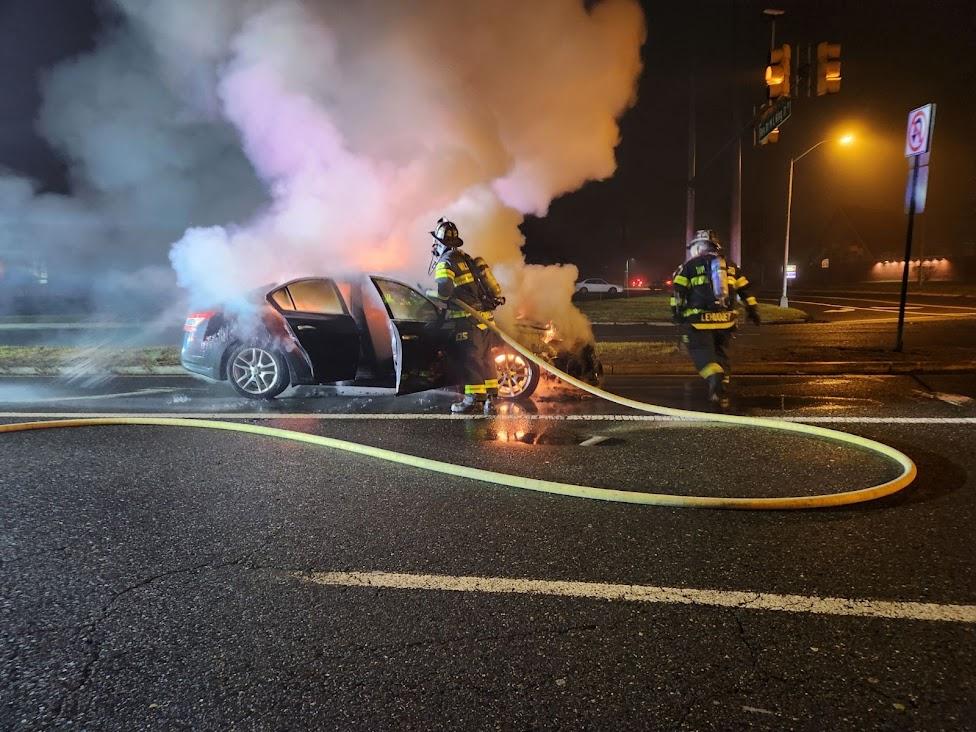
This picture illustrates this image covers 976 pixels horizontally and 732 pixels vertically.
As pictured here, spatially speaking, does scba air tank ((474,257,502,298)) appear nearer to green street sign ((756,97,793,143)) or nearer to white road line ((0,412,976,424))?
white road line ((0,412,976,424))

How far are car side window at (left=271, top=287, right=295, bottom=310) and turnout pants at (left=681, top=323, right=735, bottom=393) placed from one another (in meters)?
4.36

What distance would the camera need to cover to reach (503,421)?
6352 millimetres

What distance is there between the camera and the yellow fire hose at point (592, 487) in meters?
3.85

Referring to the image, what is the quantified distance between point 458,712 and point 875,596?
1.88m

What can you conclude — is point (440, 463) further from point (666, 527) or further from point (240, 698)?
point (240, 698)

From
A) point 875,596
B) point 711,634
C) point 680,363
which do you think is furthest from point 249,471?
point 680,363

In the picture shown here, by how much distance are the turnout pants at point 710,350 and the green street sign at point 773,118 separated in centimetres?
642

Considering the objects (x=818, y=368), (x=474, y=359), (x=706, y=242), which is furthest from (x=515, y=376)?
(x=818, y=368)

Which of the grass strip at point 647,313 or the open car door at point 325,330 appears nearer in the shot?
the open car door at point 325,330

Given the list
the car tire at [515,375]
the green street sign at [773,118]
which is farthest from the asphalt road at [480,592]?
the green street sign at [773,118]

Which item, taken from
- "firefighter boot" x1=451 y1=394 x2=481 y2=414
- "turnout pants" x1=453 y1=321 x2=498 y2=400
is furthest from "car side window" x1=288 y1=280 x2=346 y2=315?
"firefighter boot" x1=451 y1=394 x2=481 y2=414

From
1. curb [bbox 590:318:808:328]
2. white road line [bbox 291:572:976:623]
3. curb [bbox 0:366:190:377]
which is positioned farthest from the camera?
curb [bbox 590:318:808:328]

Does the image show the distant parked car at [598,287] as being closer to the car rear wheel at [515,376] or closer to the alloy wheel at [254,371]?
the car rear wheel at [515,376]

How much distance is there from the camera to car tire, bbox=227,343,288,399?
7.32 meters
